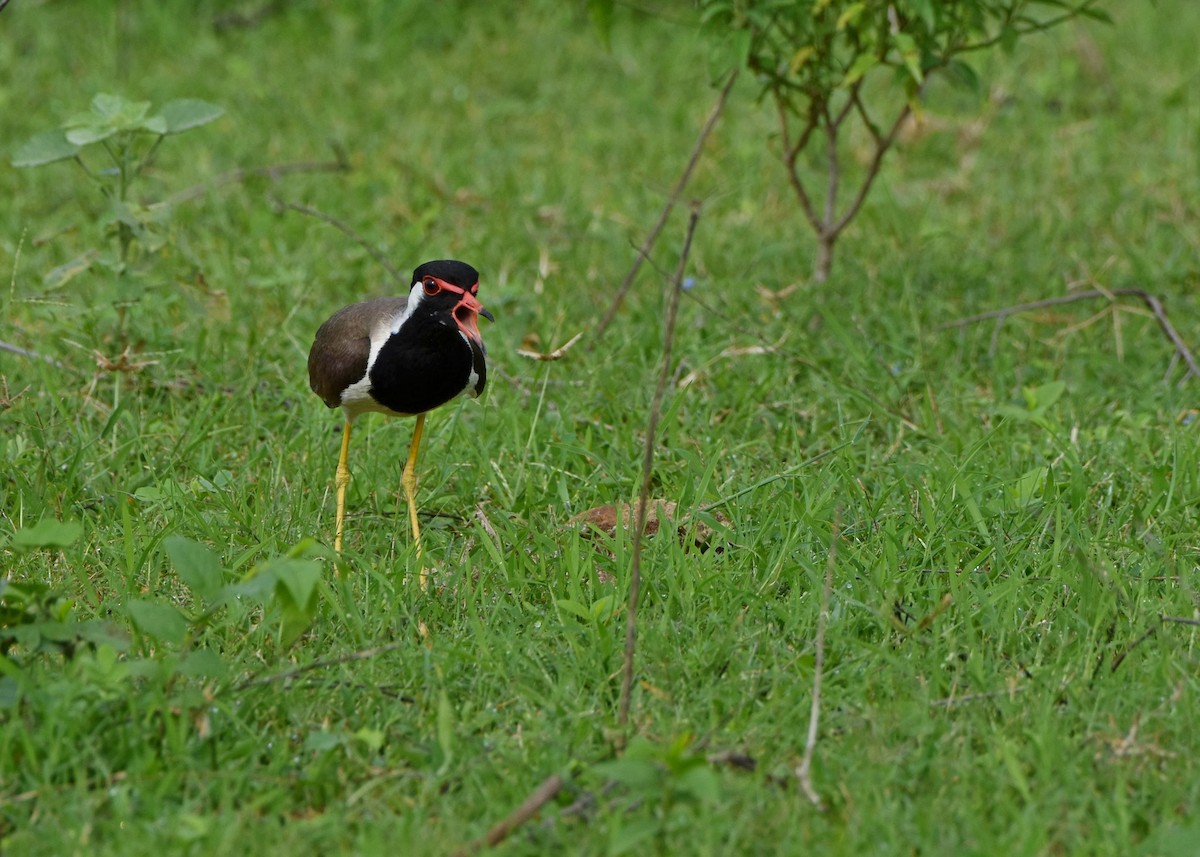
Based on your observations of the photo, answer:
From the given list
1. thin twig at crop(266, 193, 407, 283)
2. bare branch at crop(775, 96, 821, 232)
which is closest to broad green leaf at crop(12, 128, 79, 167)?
thin twig at crop(266, 193, 407, 283)

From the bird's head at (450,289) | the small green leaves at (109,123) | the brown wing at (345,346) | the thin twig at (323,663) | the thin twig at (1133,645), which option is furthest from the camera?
the small green leaves at (109,123)

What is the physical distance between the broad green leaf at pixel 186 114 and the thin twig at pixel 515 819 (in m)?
2.94

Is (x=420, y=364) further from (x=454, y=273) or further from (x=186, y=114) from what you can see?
(x=186, y=114)

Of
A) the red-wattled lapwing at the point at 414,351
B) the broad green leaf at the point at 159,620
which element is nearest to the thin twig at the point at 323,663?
the broad green leaf at the point at 159,620

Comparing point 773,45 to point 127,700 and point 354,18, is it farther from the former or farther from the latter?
point 354,18

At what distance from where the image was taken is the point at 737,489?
4.50m

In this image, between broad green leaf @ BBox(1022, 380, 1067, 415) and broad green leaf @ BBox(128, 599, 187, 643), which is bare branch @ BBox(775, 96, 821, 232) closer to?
broad green leaf @ BBox(1022, 380, 1067, 415)

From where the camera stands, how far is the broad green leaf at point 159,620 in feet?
10.2

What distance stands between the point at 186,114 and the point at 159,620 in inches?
94.9

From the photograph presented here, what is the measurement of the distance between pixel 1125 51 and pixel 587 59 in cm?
322

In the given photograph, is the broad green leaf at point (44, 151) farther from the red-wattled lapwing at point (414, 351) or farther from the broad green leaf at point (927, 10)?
the broad green leaf at point (927, 10)

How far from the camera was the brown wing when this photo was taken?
411 centimetres

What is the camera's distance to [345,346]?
13.6ft

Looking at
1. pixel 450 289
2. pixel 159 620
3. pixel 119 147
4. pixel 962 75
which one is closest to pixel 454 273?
pixel 450 289
